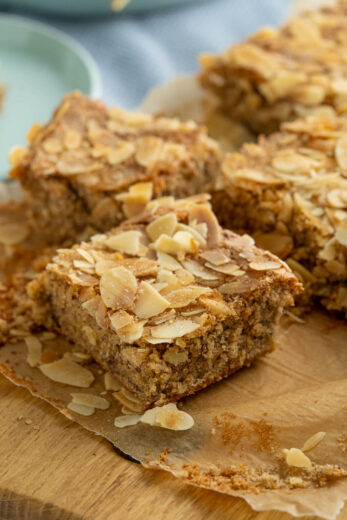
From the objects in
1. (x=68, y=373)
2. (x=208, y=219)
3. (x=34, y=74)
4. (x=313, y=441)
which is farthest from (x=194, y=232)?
(x=34, y=74)

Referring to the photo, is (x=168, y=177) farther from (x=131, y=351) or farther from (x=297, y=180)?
(x=131, y=351)

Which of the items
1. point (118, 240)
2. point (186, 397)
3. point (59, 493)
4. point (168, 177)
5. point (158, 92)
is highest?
point (158, 92)

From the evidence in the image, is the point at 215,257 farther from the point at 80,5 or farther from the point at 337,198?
the point at 80,5

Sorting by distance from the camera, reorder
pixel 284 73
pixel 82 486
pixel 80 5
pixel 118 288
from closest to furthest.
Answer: pixel 82 486
pixel 118 288
pixel 284 73
pixel 80 5

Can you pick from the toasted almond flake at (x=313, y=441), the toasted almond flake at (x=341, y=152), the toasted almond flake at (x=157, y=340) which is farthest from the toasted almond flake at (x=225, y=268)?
the toasted almond flake at (x=341, y=152)

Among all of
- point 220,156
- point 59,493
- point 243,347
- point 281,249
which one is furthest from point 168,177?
point 59,493

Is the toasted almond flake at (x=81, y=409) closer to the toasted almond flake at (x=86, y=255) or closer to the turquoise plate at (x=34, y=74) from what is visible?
the toasted almond flake at (x=86, y=255)
